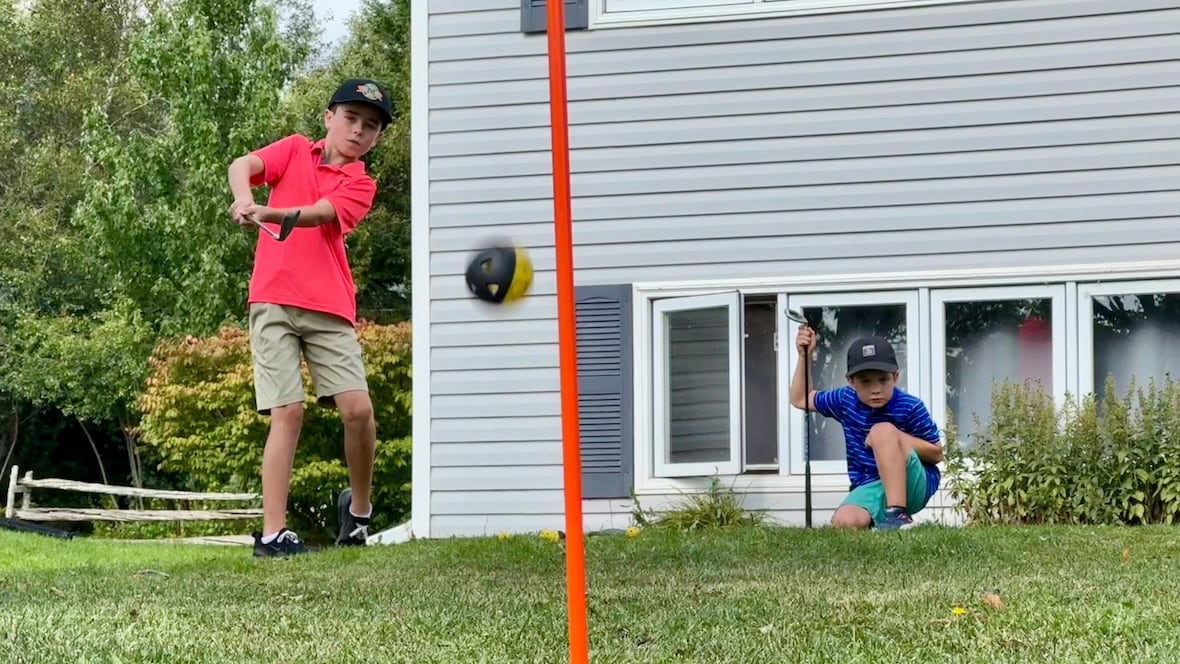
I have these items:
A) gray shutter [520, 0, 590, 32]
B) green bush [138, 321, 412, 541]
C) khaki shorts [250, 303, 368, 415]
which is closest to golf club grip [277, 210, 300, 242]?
khaki shorts [250, 303, 368, 415]

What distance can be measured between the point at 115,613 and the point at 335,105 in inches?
98.8

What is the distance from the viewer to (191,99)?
57.9ft

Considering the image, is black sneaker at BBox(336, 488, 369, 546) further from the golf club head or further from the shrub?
the shrub

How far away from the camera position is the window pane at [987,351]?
7.61 m

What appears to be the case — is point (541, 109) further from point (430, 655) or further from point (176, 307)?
point (176, 307)

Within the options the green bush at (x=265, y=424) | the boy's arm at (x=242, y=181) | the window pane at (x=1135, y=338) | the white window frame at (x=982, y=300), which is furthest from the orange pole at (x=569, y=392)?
the green bush at (x=265, y=424)

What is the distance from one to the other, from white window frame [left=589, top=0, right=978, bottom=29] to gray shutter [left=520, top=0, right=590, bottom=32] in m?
0.04

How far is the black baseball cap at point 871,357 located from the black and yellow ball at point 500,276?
1.33m

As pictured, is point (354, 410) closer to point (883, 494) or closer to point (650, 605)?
point (650, 605)

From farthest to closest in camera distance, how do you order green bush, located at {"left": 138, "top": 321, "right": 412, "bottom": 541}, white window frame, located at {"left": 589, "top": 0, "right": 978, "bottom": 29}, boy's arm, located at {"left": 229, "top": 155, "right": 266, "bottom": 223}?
green bush, located at {"left": 138, "top": 321, "right": 412, "bottom": 541}, white window frame, located at {"left": 589, "top": 0, "right": 978, "bottom": 29}, boy's arm, located at {"left": 229, "top": 155, "right": 266, "bottom": 223}

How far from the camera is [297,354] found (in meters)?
5.20

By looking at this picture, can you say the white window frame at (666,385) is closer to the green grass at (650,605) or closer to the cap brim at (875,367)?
the cap brim at (875,367)

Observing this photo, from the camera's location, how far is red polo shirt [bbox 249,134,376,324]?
514 centimetres

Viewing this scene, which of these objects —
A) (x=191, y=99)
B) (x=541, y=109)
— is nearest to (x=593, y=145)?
(x=541, y=109)
